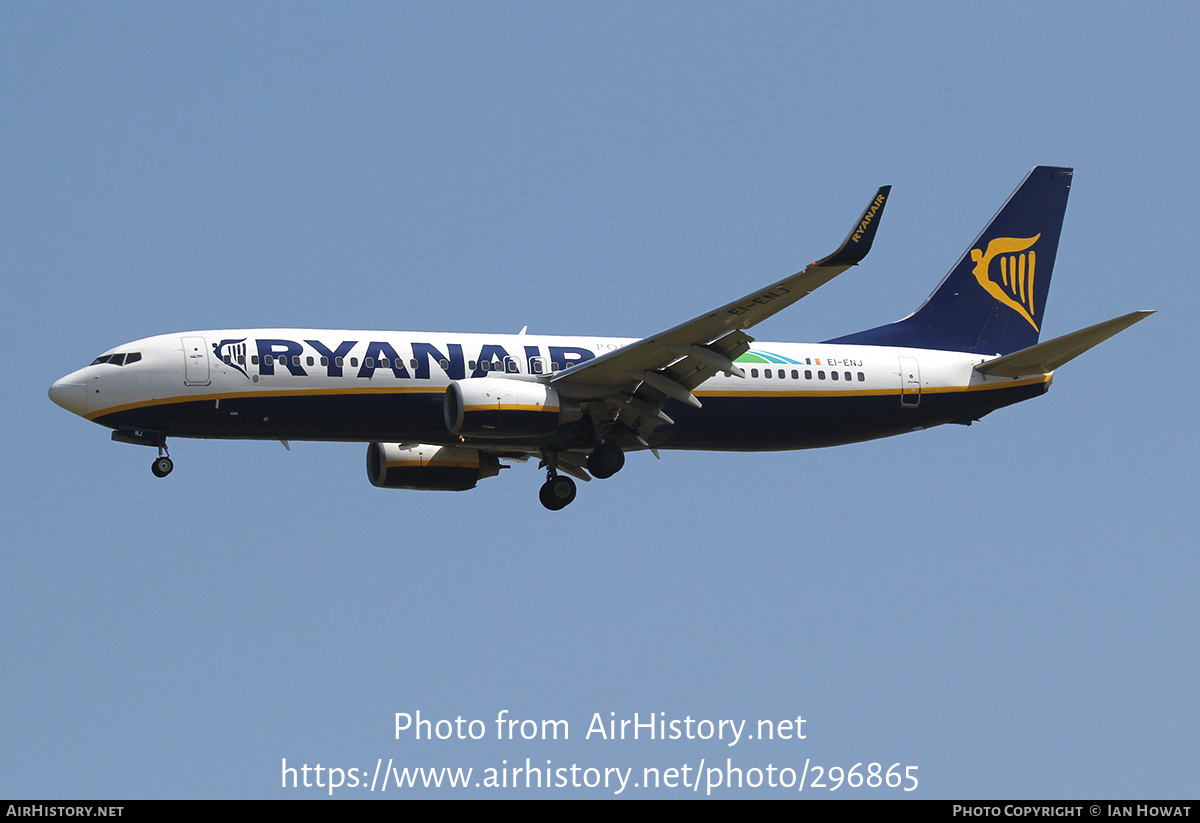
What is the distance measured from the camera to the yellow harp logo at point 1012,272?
4397cm

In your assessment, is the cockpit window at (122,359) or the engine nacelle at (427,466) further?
the engine nacelle at (427,466)

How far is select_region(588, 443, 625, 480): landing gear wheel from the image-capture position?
121 feet

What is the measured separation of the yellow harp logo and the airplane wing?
39.6ft

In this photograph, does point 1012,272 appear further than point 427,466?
Yes

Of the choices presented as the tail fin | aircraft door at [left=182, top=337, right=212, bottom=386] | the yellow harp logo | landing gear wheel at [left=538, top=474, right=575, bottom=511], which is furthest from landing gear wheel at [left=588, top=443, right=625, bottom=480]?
the yellow harp logo

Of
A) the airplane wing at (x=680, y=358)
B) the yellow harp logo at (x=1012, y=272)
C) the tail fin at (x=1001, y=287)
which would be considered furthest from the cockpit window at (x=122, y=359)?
the yellow harp logo at (x=1012, y=272)

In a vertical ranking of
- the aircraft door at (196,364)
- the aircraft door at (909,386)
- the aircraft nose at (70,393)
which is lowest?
the aircraft nose at (70,393)

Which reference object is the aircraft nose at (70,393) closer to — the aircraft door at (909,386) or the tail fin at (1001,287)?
the tail fin at (1001,287)

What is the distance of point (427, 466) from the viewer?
41000 mm

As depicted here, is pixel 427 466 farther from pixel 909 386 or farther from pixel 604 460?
pixel 909 386

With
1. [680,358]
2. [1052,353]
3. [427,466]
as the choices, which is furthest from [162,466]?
[1052,353]

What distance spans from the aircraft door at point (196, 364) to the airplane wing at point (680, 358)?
8.18 meters

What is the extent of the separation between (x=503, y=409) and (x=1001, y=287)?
667 inches

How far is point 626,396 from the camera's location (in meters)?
36.7
